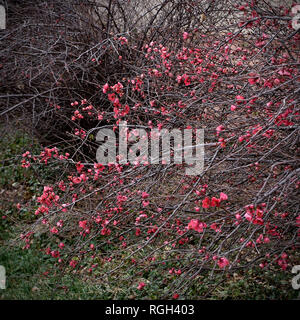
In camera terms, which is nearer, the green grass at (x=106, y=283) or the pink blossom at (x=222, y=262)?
the pink blossom at (x=222, y=262)

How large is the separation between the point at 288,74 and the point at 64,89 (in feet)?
10.8

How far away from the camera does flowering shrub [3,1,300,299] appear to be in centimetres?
242

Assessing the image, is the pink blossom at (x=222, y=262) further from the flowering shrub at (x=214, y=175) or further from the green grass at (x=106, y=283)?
the green grass at (x=106, y=283)

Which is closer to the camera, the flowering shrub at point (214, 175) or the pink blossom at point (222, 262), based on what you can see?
the pink blossom at point (222, 262)

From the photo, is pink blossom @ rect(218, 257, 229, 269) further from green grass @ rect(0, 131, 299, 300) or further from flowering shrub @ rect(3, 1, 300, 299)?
green grass @ rect(0, 131, 299, 300)

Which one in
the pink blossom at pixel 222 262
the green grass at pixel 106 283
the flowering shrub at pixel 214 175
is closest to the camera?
the pink blossom at pixel 222 262

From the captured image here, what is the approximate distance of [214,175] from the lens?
3033mm

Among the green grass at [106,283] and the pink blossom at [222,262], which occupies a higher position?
the pink blossom at [222,262]

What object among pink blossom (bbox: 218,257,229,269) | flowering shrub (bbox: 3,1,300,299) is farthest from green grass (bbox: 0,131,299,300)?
pink blossom (bbox: 218,257,229,269)

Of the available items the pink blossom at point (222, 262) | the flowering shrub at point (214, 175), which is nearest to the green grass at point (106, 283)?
the flowering shrub at point (214, 175)

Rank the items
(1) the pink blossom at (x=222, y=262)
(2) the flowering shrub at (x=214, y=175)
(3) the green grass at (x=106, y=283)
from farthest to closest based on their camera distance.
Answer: (3) the green grass at (x=106, y=283), (2) the flowering shrub at (x=214, y=175), (1) the pink blossom at (x=222, y=262)

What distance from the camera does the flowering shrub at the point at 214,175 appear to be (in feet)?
7.93
